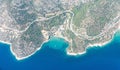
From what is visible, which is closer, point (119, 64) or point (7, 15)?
point (119, 64)

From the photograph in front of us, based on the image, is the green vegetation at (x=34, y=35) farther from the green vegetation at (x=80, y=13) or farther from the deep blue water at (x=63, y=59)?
the green vegetation at (x=80, y=13)

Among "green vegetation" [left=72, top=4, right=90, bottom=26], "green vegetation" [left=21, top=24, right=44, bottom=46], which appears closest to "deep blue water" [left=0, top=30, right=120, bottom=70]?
"green vegetation" [left=21, top=24, right=44, bottom=46]

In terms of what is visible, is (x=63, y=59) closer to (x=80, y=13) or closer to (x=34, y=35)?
(x=34, y=35)

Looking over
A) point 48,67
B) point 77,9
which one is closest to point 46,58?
point 48,67

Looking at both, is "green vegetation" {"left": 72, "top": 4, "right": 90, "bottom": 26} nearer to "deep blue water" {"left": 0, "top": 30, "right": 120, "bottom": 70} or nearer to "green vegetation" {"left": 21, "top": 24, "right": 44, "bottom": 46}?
"deep blue water" {"left": 0, "top": 30, "right": 120, "bottom": 70}

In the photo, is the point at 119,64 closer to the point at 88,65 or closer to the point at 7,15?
the point at 88,65

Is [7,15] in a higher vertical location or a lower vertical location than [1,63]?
higher

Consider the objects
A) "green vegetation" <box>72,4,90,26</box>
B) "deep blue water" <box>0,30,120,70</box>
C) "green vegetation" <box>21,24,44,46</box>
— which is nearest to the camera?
"deep blue water" <box>0,30,120,70</box>

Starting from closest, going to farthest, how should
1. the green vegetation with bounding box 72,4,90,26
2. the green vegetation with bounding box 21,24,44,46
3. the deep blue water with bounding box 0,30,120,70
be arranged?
the deep blue water with bounding box 0,30,120,70 → the green vegetation with bounding box 72,4,90,26 → the green vegetation with bounding box 21,24,44,46

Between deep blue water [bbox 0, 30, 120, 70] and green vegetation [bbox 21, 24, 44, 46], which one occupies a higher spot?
green vegetation [bbox 21, 24, 44, 46]
